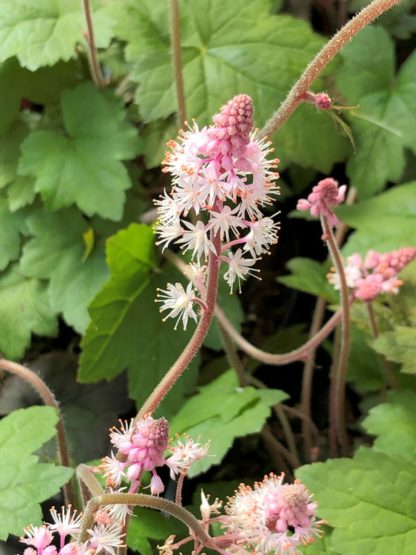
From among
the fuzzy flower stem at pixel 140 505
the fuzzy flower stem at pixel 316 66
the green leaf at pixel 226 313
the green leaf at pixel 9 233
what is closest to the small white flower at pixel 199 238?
the fuzzy flower stem at pixel 316 66

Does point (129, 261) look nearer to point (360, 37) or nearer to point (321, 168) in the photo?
point (321, 168)

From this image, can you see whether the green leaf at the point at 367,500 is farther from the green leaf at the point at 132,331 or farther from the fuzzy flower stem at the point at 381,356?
the green leaf at the point at 132,331

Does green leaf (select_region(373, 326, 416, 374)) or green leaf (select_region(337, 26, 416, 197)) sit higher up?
green leaf (select_region(337, 26, 416, 197))

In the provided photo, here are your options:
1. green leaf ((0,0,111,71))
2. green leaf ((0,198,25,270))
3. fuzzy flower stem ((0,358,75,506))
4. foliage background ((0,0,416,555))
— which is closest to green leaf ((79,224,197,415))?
foliage background ((0,0,416,555))

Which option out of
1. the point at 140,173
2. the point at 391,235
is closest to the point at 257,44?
the point at 140,173

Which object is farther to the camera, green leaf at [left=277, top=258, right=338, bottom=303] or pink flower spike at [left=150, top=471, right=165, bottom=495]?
green leaf at [left=277, top=258, right=338, bottom=303]

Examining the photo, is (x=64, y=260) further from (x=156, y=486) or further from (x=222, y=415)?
(x=156, y=486)

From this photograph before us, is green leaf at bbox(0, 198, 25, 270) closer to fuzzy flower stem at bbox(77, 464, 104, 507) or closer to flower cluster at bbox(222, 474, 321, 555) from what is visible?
fuzzy flower stem at bbox(77, 464, 104, 507)

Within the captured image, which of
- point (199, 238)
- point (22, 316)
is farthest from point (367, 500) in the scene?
point (22, 316)
